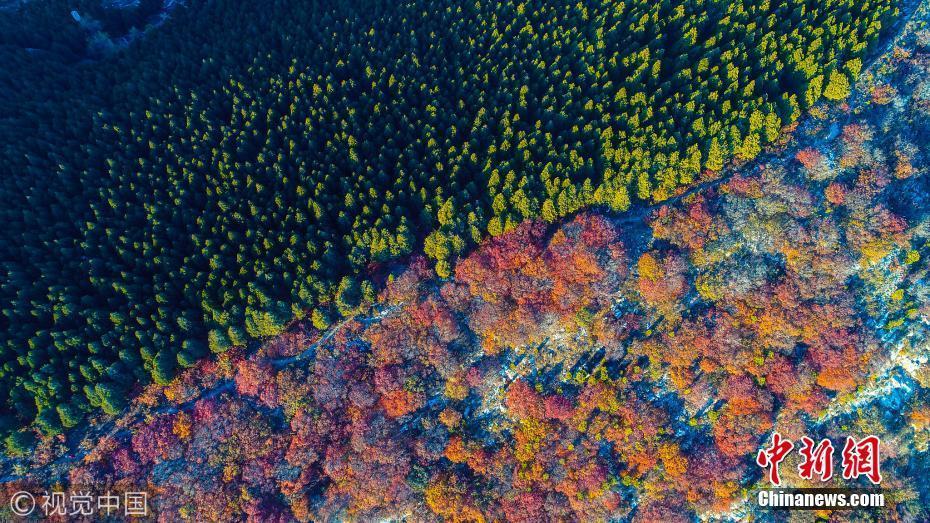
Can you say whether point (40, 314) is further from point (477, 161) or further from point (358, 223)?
point (477, 161)

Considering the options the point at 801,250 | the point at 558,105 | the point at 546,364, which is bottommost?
the point at 546,364

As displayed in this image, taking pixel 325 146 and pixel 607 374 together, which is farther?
pixel 325 146

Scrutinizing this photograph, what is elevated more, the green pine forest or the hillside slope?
the green pine forest

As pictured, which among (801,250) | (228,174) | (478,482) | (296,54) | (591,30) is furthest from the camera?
(296,54)

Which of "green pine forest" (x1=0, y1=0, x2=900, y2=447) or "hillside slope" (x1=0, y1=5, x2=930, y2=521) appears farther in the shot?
"green pine forest" (x1=0, y1=0, x2=900, y2=447)

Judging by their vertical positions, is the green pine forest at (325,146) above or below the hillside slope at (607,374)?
Result: above

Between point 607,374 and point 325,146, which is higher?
point 325,146

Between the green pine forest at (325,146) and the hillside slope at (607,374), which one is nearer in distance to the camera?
the hillside slope at (607,374)

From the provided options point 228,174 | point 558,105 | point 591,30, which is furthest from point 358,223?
point 591,30
